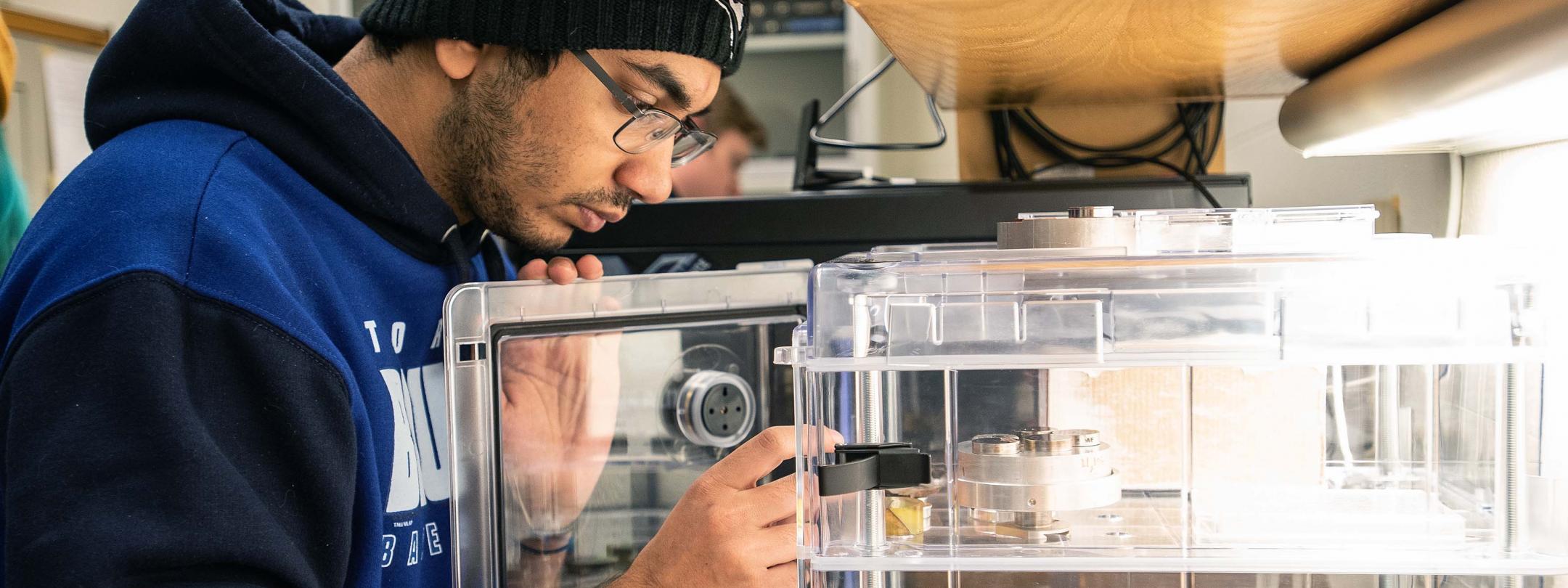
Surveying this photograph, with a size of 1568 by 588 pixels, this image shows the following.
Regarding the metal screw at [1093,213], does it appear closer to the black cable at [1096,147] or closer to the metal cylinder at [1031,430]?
the metal cylinder at [1031,430]

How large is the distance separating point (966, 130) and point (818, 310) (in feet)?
2.72

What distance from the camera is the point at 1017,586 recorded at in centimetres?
58

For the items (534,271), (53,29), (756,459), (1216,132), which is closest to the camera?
(756,459)

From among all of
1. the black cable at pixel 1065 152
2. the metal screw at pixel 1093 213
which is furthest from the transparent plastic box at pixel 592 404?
the black cable at pixel 1065 152

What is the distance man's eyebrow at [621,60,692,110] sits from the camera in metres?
0.95

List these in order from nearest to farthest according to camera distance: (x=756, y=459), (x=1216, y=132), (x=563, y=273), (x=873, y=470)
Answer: (x=873, y=470) < (x=756, y=459) < (x=563, y=273) < (x=1216, y=132)

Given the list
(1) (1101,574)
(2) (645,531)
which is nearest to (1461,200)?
(1) (1101,574)

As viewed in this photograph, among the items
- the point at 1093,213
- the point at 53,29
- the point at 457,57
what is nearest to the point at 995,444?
the point at 1093,213

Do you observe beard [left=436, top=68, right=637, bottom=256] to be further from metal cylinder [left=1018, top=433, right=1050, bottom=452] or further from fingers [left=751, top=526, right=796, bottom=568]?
metal cylinder [left=1018, top=433, right=1050, bottom=452]

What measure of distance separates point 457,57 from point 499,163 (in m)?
0.10

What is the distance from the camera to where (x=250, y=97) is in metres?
0.83

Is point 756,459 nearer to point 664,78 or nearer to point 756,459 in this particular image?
point 756,459

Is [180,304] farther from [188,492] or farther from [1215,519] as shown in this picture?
[1215,519]

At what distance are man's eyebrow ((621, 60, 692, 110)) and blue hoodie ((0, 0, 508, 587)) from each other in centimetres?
20
